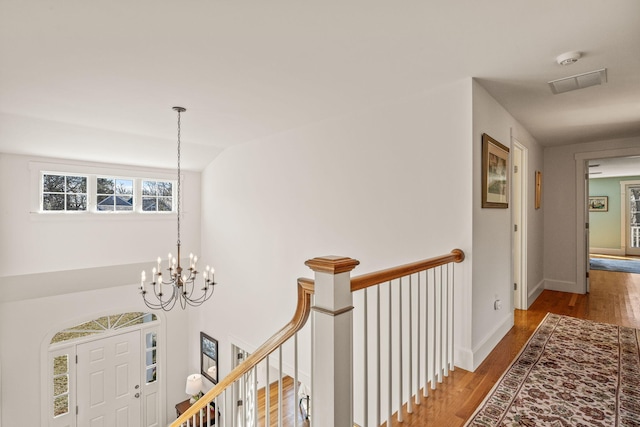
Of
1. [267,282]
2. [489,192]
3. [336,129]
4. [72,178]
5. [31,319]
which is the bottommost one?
[31,319]

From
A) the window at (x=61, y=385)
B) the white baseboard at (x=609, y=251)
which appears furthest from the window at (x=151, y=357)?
the white baseboard at (x=609, y=251)

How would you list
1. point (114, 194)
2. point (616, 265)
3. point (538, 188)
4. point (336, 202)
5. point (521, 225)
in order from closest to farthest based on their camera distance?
point (336, 202) → point (521, 225) → point (538, 188) → point (114, 194) → point (616, 265)

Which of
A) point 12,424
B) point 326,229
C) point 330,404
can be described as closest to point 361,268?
point 326,229

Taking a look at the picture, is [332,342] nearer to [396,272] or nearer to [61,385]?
[396,272]

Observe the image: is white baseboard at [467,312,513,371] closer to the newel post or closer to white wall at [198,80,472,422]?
white wall at [198,80,472,422]

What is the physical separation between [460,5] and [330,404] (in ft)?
6.57

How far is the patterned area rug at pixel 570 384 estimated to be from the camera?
1892 mm

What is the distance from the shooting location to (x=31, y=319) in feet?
15.2

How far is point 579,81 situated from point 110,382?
738 centimetres

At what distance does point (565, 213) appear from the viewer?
4887 millimetres

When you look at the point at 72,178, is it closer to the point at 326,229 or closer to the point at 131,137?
the point at 131,137

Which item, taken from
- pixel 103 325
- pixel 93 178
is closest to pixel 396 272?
pixel 93 178

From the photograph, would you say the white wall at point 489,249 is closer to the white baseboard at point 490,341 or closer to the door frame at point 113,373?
the white baseboard at point 490,341

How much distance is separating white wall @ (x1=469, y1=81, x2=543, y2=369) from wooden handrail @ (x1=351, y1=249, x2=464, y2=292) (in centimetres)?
22
